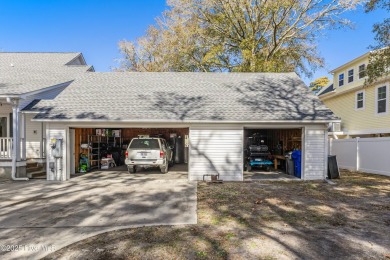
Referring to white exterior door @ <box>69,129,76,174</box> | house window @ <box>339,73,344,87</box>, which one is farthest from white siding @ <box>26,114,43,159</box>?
house window @ <box>339,73,344,87</box>

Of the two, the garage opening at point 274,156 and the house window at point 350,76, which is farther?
the house window at point 350,76

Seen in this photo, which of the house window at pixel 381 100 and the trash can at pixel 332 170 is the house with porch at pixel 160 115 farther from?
the house window at pixel 381 100

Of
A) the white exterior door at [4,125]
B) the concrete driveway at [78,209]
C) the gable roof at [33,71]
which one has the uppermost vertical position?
the gable roof at [33,71]

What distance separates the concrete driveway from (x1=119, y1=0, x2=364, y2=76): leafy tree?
684 inches

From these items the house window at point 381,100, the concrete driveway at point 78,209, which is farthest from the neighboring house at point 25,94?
the house window at point 381,100

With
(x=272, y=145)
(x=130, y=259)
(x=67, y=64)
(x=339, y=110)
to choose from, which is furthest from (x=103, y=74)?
(x=339, y=110)

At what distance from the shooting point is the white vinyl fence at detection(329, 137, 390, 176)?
1356cm

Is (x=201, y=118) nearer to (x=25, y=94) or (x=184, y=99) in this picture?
(x=184, y=99)

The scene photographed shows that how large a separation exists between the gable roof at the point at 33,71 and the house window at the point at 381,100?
66.9 ft

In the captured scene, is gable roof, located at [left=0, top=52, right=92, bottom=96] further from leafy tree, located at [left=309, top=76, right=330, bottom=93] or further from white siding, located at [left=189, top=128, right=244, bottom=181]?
leafy tree, located at [left=309, top=76, right=330, bottom=93]

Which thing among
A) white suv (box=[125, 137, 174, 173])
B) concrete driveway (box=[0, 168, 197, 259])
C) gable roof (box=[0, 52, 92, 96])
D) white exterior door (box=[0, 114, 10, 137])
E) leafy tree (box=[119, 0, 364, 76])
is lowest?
concrete driveway (box=[0, 168, 197, 259])

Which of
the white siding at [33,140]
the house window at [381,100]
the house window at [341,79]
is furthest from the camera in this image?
the house window at [341,79]

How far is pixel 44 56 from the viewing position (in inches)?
804

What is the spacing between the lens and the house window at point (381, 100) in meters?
18.4
